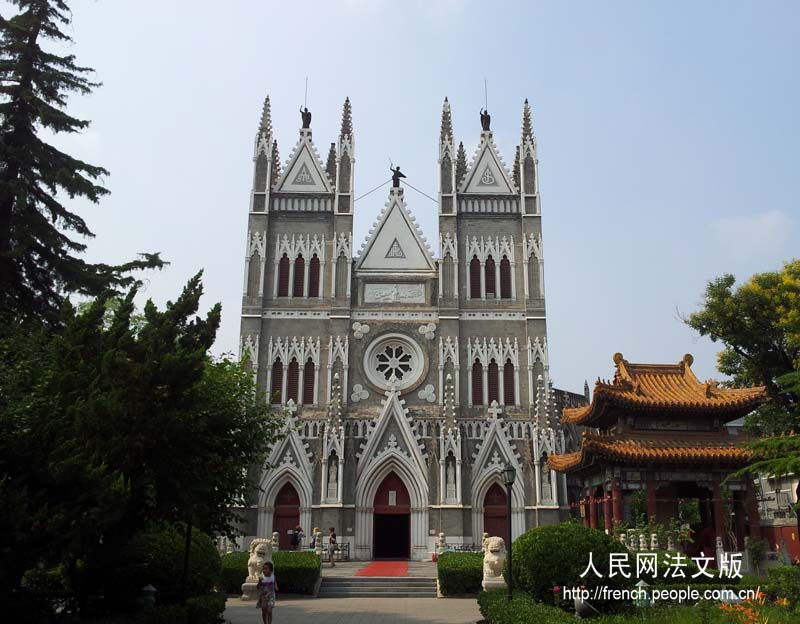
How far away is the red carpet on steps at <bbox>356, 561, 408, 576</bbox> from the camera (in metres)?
24.0

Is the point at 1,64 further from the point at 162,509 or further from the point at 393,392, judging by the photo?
the point at 393,392

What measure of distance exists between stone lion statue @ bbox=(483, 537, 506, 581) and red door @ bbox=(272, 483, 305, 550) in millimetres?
15145

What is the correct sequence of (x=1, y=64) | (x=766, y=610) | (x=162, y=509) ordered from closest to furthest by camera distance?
(x=162, y=509), (x=766, y=610), (x=1, y=64)

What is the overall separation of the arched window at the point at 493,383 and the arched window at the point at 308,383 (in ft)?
26.9

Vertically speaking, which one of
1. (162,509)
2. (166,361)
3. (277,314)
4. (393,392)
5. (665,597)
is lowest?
(665,597)

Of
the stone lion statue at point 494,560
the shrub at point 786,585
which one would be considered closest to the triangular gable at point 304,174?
the stone lion statue at point 494,560

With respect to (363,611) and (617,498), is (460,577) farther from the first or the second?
(617,498)

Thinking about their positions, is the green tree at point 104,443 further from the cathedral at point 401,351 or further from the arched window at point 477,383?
the arched window at point 477,383

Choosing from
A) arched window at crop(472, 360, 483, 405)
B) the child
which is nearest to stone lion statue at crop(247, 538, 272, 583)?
the child

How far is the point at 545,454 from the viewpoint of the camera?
32.1m

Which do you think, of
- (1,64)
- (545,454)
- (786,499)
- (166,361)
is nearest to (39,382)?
(166,361)

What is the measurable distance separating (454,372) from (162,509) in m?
23.4

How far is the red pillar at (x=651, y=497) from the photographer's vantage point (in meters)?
20.9

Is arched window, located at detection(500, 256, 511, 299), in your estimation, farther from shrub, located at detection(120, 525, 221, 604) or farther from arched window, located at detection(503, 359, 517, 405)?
shrub, located at detection(120, 525, 221, 604)
